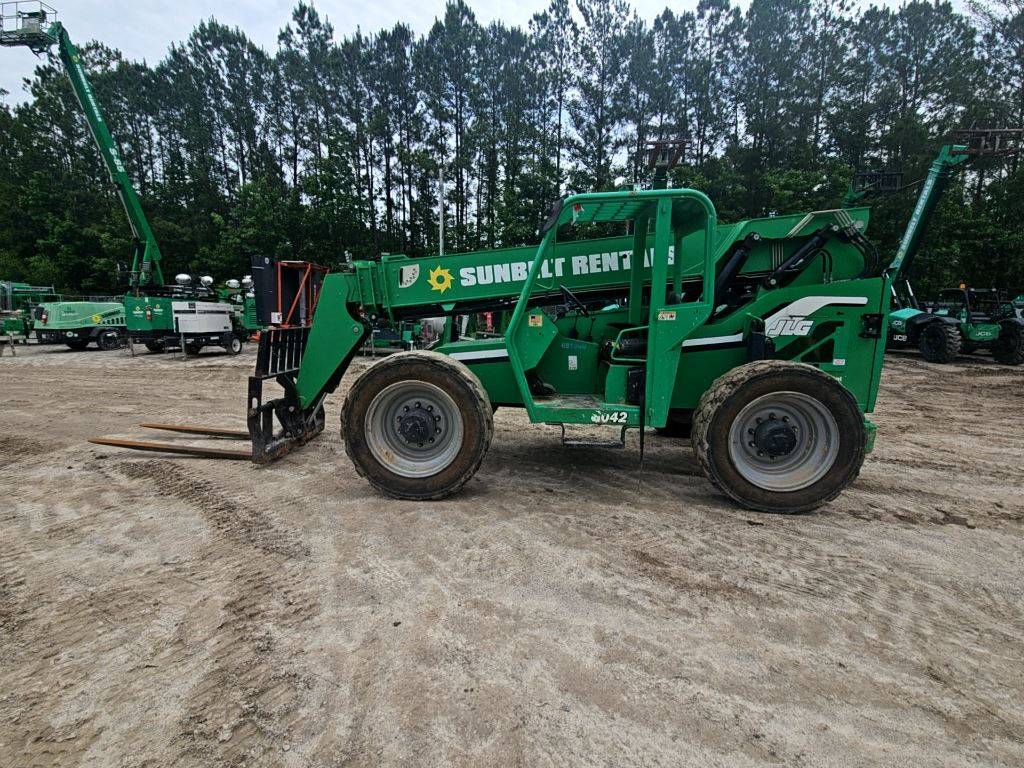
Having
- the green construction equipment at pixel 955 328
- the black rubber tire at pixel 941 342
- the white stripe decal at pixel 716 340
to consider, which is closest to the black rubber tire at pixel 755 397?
the white stripe decal at pixel 716 340

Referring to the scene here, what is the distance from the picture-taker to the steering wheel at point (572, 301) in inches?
192

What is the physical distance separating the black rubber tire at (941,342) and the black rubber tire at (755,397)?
48.4 feet

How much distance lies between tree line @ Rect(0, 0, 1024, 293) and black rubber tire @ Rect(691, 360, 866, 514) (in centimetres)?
2236

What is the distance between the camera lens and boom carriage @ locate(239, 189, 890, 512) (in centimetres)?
416

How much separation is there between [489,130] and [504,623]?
3636cm

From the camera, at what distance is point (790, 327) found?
459cm

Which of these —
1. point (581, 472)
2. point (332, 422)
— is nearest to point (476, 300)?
point (581, 472)

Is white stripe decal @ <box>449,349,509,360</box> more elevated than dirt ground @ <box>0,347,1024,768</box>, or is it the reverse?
white stripe decal @ <box>449,349,509,360</box>

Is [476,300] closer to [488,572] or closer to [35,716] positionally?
[488,572]

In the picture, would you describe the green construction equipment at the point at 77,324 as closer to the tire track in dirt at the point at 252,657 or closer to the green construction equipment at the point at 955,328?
the tire track in dirt at the point at 252,657

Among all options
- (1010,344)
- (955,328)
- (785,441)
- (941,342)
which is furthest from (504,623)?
(1010,344)

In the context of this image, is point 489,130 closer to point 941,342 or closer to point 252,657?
point 941,342

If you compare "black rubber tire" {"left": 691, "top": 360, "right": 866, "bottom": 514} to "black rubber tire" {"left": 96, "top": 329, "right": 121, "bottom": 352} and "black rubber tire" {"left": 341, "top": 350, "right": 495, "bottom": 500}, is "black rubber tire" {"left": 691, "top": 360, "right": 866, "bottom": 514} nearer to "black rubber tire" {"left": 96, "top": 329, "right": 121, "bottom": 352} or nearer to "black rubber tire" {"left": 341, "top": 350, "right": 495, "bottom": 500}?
"black rubber tire" {"left": 341, "top": 350, "right": 495, "bottom": 500}

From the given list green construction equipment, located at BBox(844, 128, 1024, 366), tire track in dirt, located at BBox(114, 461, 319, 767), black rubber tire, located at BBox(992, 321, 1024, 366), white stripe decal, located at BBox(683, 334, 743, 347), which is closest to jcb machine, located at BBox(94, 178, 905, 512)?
white stripe decal, located at BBox(683, 334, 743, 347)
